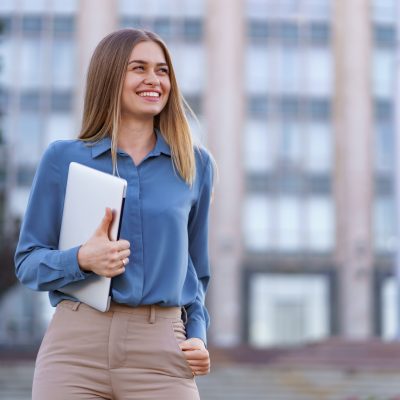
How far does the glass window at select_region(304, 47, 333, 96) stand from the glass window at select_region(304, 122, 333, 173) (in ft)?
4.56

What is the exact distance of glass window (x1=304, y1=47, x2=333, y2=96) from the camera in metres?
40.3

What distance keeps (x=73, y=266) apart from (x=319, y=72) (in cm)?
3881

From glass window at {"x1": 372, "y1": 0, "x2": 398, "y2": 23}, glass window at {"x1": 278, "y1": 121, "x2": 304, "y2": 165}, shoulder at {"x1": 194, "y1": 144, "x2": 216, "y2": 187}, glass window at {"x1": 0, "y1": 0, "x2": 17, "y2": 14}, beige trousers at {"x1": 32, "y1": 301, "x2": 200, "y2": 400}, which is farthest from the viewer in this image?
glass window at {"x1": 372, "y1": 0, "x2": 398, "y2": 23}

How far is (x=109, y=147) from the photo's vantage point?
2.47 m

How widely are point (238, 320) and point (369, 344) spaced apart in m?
16.6

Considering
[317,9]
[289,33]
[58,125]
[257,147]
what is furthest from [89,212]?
[317,9]

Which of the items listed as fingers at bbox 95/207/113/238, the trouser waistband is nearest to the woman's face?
fingers at bbox 95/207/113/238

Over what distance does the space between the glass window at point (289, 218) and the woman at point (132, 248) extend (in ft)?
121

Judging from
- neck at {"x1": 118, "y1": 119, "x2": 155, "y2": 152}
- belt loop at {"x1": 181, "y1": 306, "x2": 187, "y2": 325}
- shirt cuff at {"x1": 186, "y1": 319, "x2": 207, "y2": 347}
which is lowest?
shirt cuff at {"x1": 186, "y1": 319, "x2": 207, "y2": 347}

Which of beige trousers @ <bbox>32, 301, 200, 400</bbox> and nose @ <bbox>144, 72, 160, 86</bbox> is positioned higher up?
nose @ <bbox>144, 72, 160, 86</bbox>

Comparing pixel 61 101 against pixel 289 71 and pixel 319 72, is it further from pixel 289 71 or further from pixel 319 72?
pixel 319 72

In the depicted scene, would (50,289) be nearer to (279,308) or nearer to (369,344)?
(369,344)

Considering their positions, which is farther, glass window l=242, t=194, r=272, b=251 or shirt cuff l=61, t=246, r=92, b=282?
glass window l=242, t=194, r=272, b=251

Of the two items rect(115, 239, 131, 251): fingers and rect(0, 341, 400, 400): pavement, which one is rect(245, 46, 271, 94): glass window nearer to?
rect(0, 341, 400, 400): pavement
